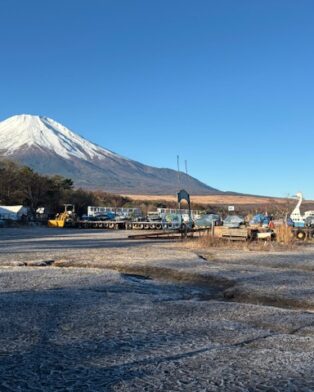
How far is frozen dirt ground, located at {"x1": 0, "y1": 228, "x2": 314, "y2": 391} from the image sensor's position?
16.6 ft

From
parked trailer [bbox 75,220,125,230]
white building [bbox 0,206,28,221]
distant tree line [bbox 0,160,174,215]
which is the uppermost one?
distant tree line [bbox 0,160,174,215]

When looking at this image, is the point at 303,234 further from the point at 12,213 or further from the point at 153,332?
the point at 12,213

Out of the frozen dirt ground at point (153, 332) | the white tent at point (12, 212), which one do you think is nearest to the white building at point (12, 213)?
the white tent at point (12, 212)

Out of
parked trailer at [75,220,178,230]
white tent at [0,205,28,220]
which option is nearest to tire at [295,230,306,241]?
parked trailer at [75,220,178,230]

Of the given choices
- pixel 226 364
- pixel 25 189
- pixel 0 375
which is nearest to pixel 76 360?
pixel 0 375

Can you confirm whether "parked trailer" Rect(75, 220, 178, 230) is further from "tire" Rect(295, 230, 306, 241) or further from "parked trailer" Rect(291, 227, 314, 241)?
"tire" Rect(295, 230, 306, 241)

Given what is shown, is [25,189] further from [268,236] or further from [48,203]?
[268,236]

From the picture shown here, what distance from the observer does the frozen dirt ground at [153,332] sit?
5.06 m

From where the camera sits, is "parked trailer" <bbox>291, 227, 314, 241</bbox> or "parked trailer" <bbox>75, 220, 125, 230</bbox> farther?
"parked trailer" <bbox>75, 220, 125, 230</bbox>

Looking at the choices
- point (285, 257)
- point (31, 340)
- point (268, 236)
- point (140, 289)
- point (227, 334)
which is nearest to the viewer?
point (31, 340)

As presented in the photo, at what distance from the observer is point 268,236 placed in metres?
28.5

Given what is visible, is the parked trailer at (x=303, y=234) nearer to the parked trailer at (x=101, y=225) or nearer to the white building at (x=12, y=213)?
the parked trailer at (x=101, y=225)

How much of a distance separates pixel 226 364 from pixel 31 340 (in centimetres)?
235

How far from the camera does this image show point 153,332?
23.0 feet
